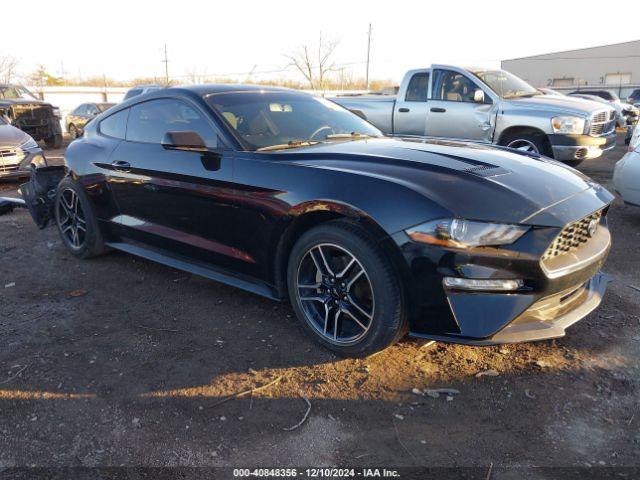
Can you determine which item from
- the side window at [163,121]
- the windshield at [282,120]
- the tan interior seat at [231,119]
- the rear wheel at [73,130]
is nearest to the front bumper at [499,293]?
the windshield at [282,120]

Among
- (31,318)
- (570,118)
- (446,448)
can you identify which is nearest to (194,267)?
(31,318)

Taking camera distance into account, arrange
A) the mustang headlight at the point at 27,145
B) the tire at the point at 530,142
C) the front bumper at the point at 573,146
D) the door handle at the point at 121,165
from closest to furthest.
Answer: the door handle at the point at 121,165 < the front bumper at the point at 573,146 < the tire at the point at 530,142 < the mustang headlight at the point at 27,145

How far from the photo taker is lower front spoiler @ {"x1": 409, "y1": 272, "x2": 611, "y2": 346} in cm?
253

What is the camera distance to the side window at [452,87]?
8.43m

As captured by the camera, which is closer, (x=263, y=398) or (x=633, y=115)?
(x=263, y=398)

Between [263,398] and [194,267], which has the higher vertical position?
[194,267]

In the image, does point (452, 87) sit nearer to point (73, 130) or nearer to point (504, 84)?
point (504, 84)

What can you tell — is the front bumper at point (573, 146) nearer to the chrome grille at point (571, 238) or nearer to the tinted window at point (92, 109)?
the chrome grille at point (571, 238)

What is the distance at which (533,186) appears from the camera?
111 inches

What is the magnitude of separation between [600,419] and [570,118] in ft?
20.3

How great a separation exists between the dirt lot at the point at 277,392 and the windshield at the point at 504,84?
5.25m

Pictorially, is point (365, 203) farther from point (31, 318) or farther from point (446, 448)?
point (31, 318)

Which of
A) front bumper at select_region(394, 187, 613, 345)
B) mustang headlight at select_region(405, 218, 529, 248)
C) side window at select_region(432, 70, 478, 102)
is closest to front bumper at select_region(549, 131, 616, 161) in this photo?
side window at select_region(432, 70, 478, 102)

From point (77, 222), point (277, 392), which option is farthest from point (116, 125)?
point (277, 392)
